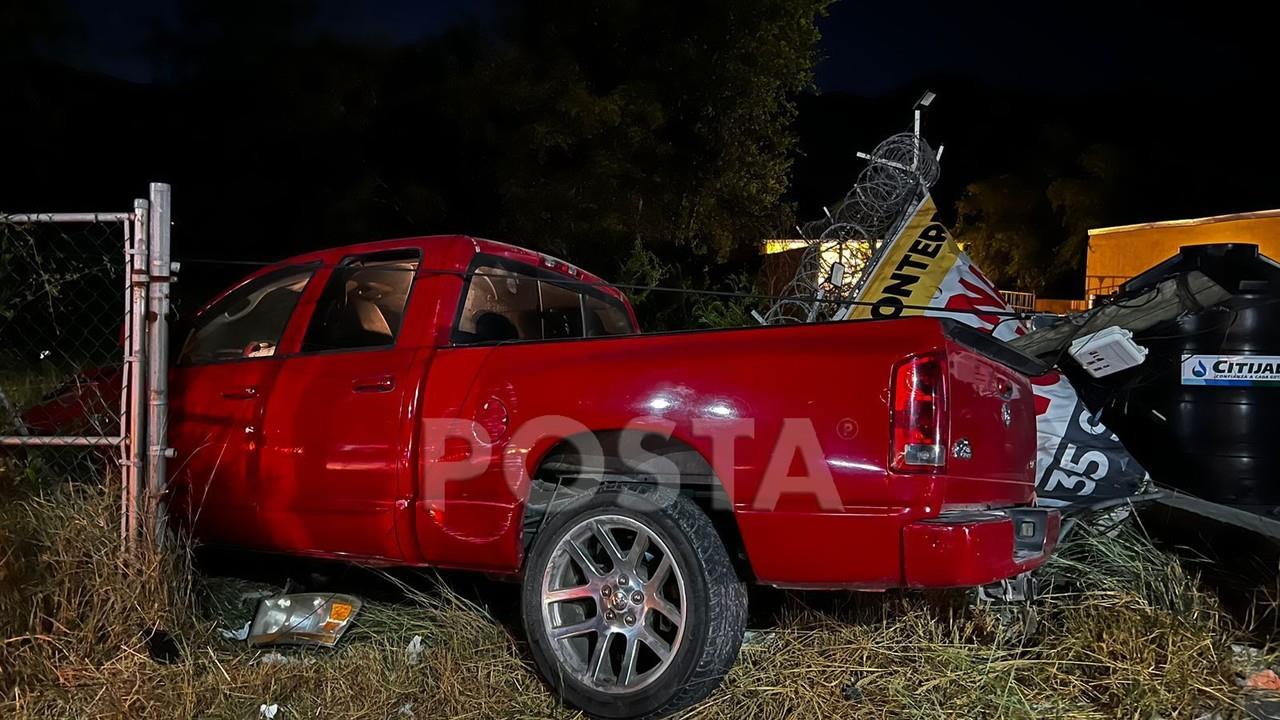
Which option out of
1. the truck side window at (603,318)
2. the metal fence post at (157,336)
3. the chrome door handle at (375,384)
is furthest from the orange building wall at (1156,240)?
the metal fence post at (157,336)

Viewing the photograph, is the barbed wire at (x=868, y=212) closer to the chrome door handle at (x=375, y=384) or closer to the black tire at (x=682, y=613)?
the chrome door handle at (x=375, y=384)

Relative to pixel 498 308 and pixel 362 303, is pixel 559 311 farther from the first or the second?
pixel 362 303

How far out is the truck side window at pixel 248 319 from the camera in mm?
4879

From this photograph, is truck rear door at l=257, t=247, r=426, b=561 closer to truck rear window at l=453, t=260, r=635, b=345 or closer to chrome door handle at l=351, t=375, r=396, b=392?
chrome door handle at l=351, t=375, r=396, b=392

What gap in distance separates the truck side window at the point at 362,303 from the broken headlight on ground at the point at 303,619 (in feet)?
3.59

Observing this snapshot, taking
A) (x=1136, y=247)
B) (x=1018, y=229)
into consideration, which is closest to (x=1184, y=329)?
(x=1136, y=247)

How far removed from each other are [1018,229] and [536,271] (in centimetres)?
3965

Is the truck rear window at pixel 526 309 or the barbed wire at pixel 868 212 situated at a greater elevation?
the barbed wire at pixel 868 212

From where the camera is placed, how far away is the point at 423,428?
3.98 meters

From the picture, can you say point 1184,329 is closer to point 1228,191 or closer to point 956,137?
point 1228,191

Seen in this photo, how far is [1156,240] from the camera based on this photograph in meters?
20.7

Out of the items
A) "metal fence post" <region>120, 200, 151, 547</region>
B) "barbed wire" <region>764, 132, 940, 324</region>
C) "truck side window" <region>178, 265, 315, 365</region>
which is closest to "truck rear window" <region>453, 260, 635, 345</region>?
"truck side window" <region>178, 265, 315, 365</region>

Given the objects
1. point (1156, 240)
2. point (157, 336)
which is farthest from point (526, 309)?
point (1156, 240)

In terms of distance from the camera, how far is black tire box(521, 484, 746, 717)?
3.39 metres
